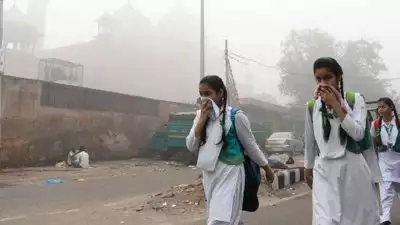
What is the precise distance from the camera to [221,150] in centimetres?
350

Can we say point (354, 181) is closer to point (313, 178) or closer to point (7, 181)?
point (313, 178)

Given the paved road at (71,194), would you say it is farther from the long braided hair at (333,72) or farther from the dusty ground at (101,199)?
the long braided hair at (333,72)

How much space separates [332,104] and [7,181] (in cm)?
1058

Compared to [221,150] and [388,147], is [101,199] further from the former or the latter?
[221,150]

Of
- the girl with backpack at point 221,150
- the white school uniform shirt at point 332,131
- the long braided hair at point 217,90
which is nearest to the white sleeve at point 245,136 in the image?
the girl with backpack at point 221,150

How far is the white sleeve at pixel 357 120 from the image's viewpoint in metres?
2.82

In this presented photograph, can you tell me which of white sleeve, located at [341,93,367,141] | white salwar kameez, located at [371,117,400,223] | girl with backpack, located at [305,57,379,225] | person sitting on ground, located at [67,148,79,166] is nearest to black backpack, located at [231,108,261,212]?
girl with backpack, located at [305,57,379,225]

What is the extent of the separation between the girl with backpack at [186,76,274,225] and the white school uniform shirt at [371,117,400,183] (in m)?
2.78

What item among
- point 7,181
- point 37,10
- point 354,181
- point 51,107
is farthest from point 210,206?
point 37,10

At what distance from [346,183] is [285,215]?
4111mm

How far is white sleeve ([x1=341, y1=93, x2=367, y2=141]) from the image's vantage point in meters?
2.82

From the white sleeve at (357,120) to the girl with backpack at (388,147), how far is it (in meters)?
2.84

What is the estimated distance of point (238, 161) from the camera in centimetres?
352

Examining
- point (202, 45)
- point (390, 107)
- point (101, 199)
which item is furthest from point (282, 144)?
point (390, 107)
